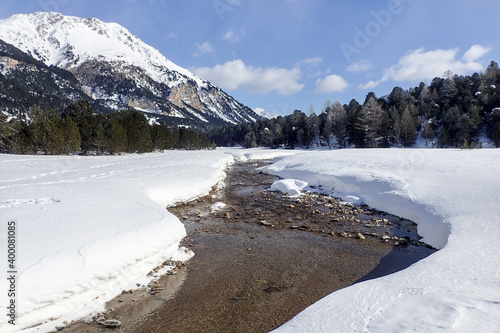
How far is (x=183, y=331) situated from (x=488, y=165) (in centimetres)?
1872

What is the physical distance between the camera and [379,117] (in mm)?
55812

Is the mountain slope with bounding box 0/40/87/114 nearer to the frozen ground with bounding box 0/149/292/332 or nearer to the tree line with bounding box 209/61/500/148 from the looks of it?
the tree line with bounding box 209/61/500/148

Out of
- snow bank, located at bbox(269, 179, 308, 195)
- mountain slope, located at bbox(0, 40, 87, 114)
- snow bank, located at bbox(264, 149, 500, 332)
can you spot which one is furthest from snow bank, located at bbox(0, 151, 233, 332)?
mountain slope, located at bbox(0, 40, 87, 114)

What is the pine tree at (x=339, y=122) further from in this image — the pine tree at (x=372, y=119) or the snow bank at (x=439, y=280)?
the snow bank at (x=439, y=280)

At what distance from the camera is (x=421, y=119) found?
5781 centimetres

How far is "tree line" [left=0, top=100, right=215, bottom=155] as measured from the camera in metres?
33.1

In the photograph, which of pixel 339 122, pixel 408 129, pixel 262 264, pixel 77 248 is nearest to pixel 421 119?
pixel 408 129

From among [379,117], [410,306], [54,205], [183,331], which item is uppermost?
[379,117]

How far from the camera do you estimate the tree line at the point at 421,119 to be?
46781 mm

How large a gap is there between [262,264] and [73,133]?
38841 millimetres

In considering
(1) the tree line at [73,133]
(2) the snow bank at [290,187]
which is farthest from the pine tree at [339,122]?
(2) the snow bank at [290,187]

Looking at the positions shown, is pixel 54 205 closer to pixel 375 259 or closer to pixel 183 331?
pixel 183 331

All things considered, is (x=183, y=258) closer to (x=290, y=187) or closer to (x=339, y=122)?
(x=290, y=187)

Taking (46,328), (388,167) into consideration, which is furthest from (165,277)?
(388,167)
